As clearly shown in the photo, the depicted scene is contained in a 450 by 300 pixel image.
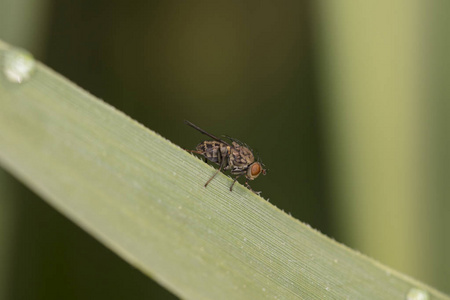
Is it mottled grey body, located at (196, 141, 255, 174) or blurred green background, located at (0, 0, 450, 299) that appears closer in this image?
blurred green background, located at (0, 0, 450, 299)

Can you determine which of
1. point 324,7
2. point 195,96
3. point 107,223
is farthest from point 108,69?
point 107,223

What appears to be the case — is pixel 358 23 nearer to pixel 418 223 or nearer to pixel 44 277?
pixel 418 223

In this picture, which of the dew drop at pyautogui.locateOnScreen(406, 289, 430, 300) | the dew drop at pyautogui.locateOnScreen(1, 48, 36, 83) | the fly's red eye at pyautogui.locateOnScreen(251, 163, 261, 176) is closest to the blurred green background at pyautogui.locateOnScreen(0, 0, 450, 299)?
the fly's red eye at pyautogui.locateOnScreen(251, 163, 261, 176)

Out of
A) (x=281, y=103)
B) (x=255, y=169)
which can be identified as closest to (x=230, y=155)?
(x=255, y=169)

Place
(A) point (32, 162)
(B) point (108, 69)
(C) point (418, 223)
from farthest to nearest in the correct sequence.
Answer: (B) point (108, 69) → (C) point (418, 223) → (A) point (32, 162)

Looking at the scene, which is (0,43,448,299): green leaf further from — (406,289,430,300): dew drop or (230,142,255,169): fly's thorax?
(230,142,255,169): fly's thorax

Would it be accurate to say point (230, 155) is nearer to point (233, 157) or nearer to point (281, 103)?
point (233, 157)
